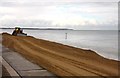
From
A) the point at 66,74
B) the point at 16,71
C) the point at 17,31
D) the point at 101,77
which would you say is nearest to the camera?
the point at 101,77

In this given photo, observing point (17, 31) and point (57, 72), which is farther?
point (17, 31)

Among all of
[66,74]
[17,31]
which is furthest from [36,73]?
[17,31]

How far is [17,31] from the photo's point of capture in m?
53.3

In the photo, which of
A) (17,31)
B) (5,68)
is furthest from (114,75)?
(17,31)

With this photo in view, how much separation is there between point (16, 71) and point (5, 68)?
2.83 ft

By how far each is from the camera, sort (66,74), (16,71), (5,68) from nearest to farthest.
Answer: (66,74) < (16,71) < (5,68)

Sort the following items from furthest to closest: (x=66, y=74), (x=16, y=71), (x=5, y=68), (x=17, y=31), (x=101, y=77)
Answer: (x=17, y=31) → (x=5, y=68) → (x=16, y=71) → (x=66, y=74) → (x=101, y=77)

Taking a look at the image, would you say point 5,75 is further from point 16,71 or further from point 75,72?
point 75,72

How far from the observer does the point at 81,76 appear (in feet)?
27.4

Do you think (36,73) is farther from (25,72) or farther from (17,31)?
(17,31)

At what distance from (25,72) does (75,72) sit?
67.1 inches

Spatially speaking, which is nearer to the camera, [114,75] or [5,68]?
[114,75]

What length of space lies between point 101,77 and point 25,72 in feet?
8.71

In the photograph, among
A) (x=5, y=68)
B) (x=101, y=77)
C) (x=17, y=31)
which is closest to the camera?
(x=101, y=77)
